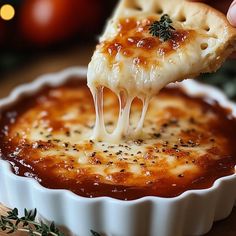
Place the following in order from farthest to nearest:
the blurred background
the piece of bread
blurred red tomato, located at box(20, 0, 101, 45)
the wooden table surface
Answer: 1. blurred red tomato, located at box(20, 0, 101, 45)
2. the blurred background
3. the wooden table surface
4. the piece of bread

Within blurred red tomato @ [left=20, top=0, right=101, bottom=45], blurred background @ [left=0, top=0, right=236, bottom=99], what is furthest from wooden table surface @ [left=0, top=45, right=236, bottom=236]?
Result: blurred red tomato @ [left=20, top=0, right=101, bottom=45]

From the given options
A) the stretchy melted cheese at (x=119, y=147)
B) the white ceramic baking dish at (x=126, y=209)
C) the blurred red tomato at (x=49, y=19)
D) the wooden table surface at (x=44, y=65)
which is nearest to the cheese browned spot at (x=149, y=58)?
the stretchy melted cheese at (x=119, y=147)

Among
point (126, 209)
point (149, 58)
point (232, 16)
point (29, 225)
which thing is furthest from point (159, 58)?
point (29, 225)

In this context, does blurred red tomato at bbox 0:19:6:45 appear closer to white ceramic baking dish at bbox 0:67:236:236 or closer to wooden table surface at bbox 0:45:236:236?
wooden table surface at bbox 0:45:236:236

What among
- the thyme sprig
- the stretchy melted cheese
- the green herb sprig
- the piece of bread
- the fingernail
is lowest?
the green herb sprig

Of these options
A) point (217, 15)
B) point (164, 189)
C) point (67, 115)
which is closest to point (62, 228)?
point (164, 189)
